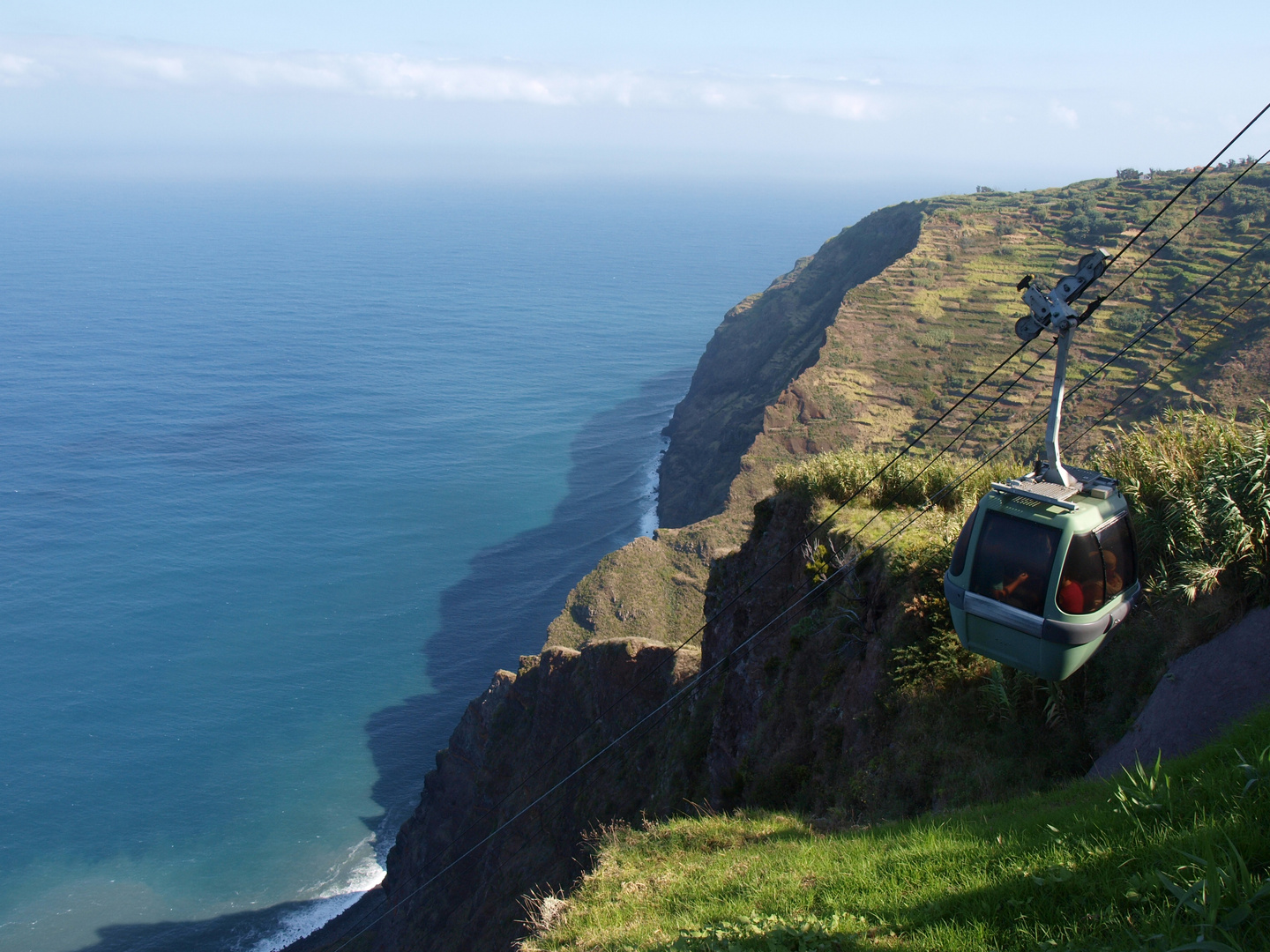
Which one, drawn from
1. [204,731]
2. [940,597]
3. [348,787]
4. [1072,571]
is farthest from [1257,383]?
[204,731]

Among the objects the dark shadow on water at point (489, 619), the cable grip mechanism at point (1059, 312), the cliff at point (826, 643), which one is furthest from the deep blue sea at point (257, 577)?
the cable grip mechanism at point (1059, 312)

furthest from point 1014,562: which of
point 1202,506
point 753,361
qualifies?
point 753,361

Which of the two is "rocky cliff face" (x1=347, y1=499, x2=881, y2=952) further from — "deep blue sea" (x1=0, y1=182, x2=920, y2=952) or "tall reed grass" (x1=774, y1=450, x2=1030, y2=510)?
"deep blue sea" (x1=0, y1=182, x2=920, y2=952)

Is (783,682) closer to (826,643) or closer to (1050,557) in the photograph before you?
(826,643)

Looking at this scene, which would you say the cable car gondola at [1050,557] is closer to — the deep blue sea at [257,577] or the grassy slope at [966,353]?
the grassy slope at [966,353]

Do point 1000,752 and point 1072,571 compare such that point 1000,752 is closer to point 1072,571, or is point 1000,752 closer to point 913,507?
point 1072,571

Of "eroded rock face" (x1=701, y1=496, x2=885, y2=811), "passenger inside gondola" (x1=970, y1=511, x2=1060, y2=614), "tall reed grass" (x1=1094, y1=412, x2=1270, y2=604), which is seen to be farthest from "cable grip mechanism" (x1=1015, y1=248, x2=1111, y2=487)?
"eroded rock face" (x1=701, y1=496, x2=885, y2=811)
